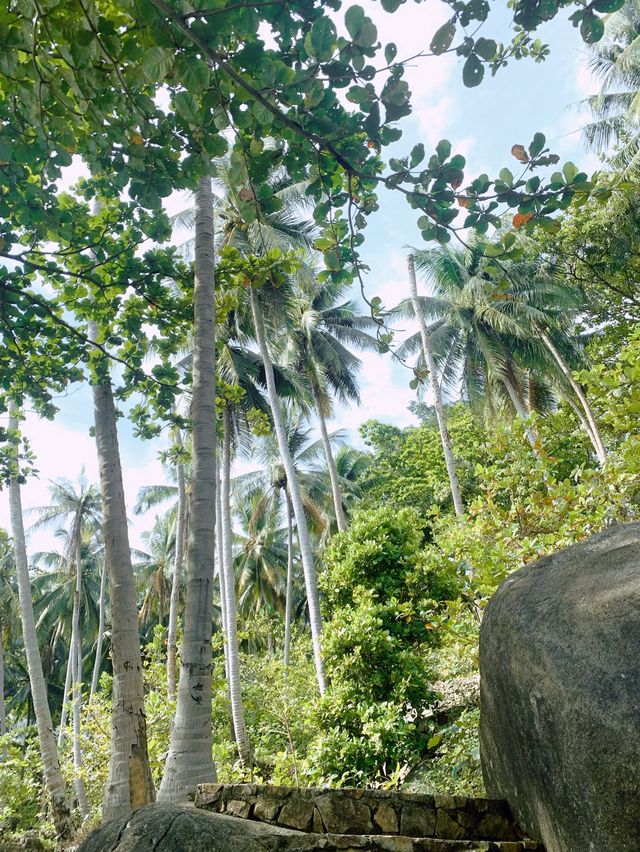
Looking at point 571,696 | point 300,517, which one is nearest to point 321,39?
point 571,696

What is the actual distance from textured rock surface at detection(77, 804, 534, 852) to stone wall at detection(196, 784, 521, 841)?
146mm

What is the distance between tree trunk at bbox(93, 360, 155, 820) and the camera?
3477 millimetres

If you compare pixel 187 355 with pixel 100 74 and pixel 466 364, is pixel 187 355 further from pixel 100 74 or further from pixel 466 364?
pixel 100 74

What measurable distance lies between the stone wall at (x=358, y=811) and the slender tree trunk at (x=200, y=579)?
544mm

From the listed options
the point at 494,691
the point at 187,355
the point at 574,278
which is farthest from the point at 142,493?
the point at 494,691

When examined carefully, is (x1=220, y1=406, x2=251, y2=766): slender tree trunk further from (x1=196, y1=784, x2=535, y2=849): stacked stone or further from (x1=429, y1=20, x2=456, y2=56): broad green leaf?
(x1=429, y1=20, x2=456, y2=56): broad green leaf

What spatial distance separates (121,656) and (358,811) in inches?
81.9

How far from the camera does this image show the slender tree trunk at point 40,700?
29.2 ft

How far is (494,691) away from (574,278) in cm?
1698

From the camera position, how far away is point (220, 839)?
2109 millimetres

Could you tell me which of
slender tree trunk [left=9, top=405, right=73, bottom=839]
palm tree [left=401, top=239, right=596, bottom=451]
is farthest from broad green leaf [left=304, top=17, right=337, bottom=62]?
palm tree [left=401, top=239, right=596, bottom=451]

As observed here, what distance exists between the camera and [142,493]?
2802 cm

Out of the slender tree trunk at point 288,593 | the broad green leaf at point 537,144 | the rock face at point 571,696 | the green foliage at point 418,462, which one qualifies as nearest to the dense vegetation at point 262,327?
the broad green leaf at point 537,144

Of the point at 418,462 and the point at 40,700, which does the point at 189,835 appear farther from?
the point at 418,462
